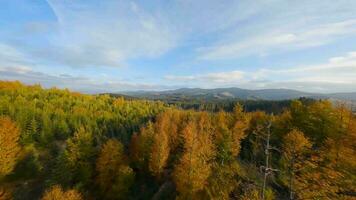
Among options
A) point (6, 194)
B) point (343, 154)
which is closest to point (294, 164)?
point (343, 154)

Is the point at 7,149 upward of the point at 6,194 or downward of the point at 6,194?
upward

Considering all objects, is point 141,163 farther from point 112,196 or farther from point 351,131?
point 351,131

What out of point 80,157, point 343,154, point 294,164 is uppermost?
point 294,164

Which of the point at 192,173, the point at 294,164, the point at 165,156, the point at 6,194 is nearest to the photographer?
the point at 294,164

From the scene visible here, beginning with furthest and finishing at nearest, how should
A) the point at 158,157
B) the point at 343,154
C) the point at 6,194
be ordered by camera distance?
the point at 158,157 → the point at 6,194 → the point at 343,154

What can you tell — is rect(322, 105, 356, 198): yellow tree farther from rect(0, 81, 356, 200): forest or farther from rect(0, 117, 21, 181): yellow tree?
rect(0, 117, 21, 181): yellow tree

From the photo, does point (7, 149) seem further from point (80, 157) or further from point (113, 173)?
point (113, 173)

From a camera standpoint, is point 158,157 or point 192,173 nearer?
point 192,173

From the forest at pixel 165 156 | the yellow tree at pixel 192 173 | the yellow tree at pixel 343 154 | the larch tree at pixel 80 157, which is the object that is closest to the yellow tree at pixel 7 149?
the forest at pixel 165 156
